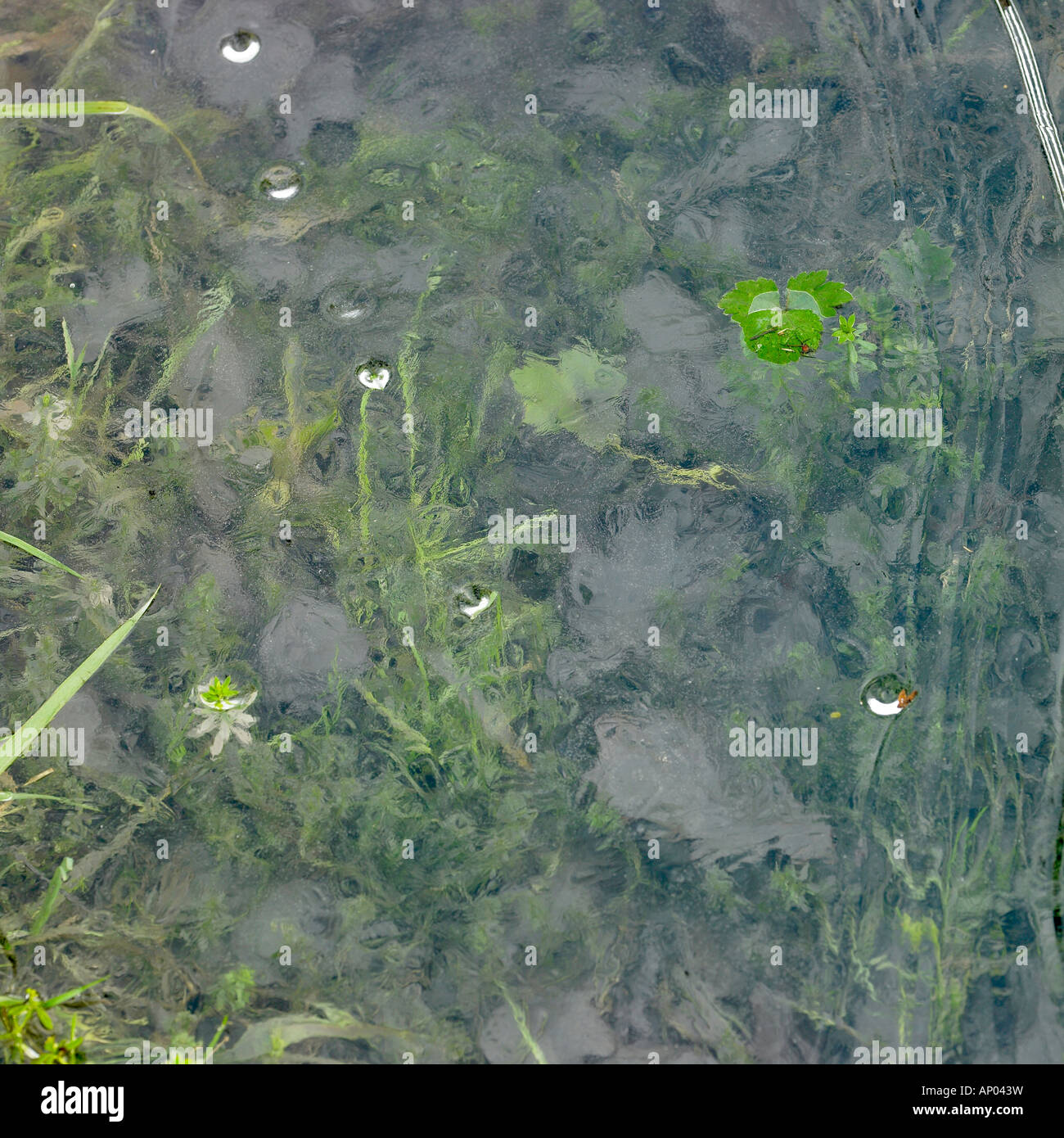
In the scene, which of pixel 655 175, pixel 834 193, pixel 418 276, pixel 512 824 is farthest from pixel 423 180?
pixel 512 824

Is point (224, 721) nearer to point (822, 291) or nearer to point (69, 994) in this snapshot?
point (69, 994)

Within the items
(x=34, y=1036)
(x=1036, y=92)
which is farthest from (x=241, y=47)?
(x=34, y=1036)

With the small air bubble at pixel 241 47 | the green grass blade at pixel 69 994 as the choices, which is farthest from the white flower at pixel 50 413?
the green grass blade at pixel 69 994

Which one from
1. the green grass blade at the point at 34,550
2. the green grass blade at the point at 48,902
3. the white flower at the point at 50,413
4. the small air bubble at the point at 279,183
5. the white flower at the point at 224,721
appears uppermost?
the small air bubble at the point at 279,183

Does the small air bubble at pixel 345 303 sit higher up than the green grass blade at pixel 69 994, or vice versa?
the small air bubble at pixel 345 303

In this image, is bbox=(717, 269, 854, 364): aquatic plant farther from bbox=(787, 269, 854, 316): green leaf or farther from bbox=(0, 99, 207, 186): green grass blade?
bbox=(0, 99, 207, 186): green grass blade

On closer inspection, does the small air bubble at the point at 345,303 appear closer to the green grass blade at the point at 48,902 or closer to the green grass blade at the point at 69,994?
the green grass blade at the point at 48,902

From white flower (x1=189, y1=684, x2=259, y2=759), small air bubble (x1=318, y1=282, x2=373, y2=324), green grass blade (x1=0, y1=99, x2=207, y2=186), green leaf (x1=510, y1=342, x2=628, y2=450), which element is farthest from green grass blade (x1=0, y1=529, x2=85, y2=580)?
green leaf (x1=510, y1=342, x2=628, y2=450)

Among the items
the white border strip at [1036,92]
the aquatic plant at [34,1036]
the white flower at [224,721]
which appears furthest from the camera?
the white border strip at [1036,92]

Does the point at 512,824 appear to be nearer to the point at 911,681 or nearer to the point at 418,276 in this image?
the point at 911,681
